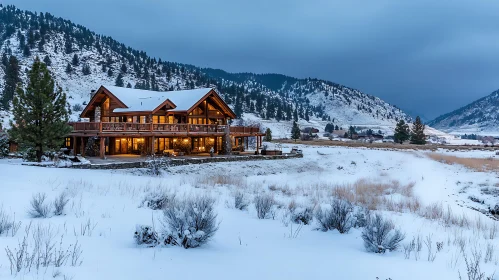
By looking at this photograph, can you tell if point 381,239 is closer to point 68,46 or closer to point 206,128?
point 206,128

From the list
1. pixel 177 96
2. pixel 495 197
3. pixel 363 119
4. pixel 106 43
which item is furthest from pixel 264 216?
pixel 363 119

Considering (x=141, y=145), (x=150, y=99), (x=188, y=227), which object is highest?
(x=150, y=99)

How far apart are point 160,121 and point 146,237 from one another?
32.6 metres

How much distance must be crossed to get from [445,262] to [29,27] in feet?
513

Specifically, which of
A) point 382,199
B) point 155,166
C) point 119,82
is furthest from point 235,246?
point 119,82

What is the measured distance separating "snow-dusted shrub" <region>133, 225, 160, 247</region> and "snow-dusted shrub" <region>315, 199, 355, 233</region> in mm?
4086

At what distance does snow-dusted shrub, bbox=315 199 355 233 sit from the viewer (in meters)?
8.46

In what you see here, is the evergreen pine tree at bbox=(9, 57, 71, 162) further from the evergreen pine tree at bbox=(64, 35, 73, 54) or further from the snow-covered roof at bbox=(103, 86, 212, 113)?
the evergreen pine tree at bbox=(64, 35, 73, 54)

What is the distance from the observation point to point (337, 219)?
337 inches

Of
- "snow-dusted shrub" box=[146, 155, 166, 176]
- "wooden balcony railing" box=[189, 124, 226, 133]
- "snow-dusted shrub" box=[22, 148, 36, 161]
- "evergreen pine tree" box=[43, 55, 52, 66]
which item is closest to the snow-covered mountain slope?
"evergreen pine tree" box=[43, 55, 52, 66]

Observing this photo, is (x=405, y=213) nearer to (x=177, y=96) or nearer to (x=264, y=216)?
(x=264, y=216)

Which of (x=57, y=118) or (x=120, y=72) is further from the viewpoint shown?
(x=120, y=72)

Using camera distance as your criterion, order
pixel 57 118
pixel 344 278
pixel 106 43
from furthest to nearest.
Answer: pixel 106 43
pixel 57 118
pixel 344 278

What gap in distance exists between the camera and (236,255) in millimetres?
6180
